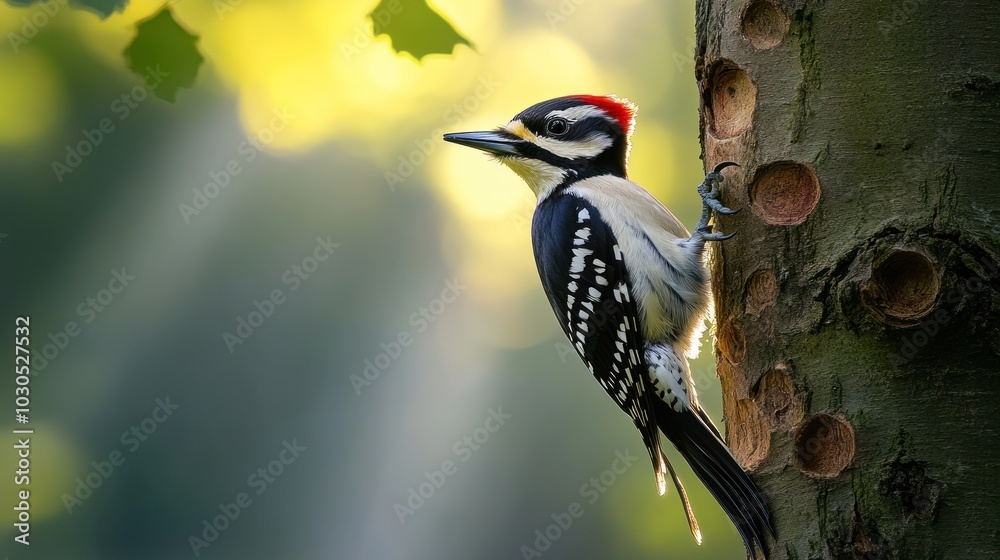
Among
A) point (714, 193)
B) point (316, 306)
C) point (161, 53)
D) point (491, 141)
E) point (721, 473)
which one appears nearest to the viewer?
point (721, 473)

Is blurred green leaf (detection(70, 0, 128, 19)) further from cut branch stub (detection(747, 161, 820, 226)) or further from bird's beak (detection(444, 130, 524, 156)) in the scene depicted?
cut branch stub (detection(747, 161, 820, 226))

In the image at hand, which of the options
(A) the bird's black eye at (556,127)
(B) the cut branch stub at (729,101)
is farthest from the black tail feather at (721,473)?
(A) the bird's black eye at (556,127)

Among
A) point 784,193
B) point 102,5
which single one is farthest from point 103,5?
point 784,193

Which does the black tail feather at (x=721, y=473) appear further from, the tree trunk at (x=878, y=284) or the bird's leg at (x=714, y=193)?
the bird's leg at (x=714, y=193)

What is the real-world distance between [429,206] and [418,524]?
2.55m

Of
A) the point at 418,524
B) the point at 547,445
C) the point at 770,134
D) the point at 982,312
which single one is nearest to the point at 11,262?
the point at 418,524

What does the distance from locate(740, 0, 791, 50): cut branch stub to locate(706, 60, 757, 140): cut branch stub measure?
88mm

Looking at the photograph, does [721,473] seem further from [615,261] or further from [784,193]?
[615,261]

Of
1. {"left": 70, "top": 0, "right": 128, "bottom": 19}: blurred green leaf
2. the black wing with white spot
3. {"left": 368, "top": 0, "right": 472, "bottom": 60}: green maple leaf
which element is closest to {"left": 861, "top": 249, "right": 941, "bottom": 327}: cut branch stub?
the black wing with white spot

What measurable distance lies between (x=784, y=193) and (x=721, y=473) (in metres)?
0.77

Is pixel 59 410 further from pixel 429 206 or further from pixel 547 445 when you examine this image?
pixel 547 445

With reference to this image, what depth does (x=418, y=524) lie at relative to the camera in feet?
19.9

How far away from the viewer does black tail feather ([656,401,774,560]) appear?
6.61 ft

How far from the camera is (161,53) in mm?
2771
